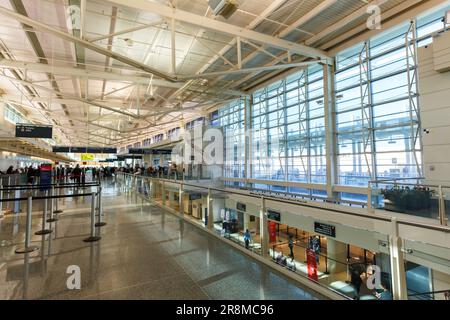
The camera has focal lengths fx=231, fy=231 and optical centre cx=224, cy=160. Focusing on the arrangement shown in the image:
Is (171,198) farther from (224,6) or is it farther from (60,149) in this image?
(60,149)

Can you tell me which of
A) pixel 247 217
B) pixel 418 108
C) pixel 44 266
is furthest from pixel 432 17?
pixel 44 266

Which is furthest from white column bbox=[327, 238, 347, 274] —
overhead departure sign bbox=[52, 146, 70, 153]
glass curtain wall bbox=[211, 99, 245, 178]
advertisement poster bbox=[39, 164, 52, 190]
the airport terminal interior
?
overhead departure sign bbox=[52, 146, 70, 153]

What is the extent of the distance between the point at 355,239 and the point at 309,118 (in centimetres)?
740

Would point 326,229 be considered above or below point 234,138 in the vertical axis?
below

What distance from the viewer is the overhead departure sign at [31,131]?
11805 millimetres

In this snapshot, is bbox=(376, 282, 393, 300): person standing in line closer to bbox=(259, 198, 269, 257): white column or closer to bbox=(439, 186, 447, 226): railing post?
bbox=(259, 198, 269, 257): white column

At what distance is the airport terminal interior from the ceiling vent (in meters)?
0.02

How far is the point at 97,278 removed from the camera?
279 centimetres

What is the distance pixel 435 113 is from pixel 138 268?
26.5ft

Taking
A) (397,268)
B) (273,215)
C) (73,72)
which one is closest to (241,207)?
(273,215)

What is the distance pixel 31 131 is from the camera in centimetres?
1206

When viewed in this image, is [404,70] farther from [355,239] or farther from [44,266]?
[44,266]
